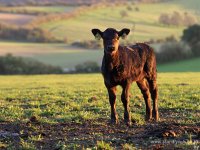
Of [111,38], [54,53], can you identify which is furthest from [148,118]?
[54,53]

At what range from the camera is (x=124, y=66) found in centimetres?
1393

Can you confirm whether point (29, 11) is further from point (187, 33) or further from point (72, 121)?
point (72, 121)

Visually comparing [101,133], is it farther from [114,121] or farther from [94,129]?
[114,121]

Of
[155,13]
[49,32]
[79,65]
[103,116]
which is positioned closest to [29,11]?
[49,32]

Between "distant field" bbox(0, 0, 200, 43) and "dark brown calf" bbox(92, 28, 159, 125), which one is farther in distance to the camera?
"distant field" bbox(0, 0, 200, 43)

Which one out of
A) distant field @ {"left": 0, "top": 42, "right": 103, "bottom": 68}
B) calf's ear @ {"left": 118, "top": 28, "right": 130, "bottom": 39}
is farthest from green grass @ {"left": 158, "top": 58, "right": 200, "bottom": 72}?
calf's ear @ {"left": 118, "top": 28, "right": 130, "bottom": 39}

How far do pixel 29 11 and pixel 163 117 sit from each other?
92.7 meters

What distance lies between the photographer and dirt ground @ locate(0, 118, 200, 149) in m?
10.9

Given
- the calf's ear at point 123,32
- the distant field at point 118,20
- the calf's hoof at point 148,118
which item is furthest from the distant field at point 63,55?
the calf's ear at point 123,32

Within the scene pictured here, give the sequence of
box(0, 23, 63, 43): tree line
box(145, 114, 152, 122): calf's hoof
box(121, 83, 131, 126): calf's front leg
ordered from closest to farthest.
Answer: box(121, 83, 131, 126): calf's front leg < box(145, 114, 152, 122): calf's hoof < box(0, 23, 63, 43): tree line

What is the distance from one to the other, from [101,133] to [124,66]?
2.48 meters

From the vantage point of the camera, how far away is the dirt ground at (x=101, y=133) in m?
10.9

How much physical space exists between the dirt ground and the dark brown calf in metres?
0.82

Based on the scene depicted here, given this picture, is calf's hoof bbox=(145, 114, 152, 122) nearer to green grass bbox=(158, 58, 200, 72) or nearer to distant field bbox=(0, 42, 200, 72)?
green grass bbox=(158, 58, 200, 72)
